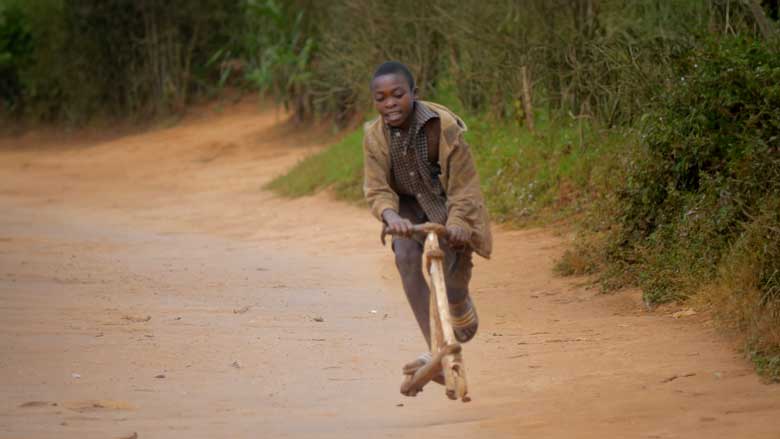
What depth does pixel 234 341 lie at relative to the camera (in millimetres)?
7285

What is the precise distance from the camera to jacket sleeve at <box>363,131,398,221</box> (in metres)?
5.18

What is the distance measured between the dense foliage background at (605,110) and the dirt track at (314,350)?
16.6 inches

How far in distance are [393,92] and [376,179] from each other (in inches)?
15.8

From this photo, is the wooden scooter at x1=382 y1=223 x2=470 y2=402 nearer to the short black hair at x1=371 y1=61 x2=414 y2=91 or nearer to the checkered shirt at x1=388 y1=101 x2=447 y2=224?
the checkered shirt at x1=388 y1=101 x2=447 y2=224

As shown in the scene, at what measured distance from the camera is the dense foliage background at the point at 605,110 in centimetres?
740

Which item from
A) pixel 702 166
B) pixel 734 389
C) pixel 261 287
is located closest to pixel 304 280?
pixel 261 287

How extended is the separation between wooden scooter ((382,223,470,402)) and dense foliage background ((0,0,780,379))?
1841 millimetres

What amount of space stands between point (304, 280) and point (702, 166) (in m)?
3.81

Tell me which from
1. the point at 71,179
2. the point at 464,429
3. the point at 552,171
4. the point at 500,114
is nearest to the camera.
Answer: the point at 464,429

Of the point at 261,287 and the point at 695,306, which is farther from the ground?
the point at 695,306

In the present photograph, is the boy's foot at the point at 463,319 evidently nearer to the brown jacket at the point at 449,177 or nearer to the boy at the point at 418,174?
the boy at the point at 418,174

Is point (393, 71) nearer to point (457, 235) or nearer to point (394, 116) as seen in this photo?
point (394, 116)

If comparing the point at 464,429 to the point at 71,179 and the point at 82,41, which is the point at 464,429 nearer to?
the point at 71,179

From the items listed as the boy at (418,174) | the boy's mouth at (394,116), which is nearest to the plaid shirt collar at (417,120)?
the boy at (418,174)
